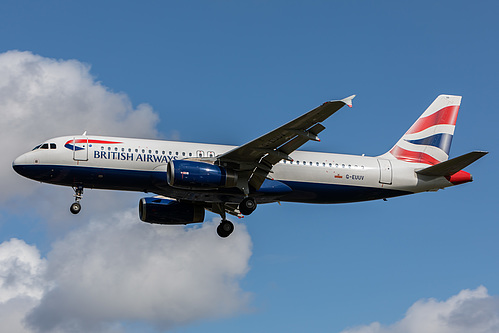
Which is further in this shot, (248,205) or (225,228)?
(225,228)

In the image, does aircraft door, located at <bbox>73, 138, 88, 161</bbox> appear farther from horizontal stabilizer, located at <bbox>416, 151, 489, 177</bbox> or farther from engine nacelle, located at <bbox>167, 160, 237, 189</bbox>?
horizontal stabilizer, located at <bbox>416, 151, 489, 177</bbox>

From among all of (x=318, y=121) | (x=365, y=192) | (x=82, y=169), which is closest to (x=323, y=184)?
(x=365, y=192)

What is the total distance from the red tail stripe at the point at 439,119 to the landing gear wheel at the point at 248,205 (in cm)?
1182

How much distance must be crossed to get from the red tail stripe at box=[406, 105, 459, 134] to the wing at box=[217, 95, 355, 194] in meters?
11.4

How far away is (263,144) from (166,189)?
17.7 ft

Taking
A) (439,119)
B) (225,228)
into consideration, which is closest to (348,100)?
(225,228)

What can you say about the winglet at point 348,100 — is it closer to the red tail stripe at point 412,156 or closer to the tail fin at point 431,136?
the tail fin at point 431,136

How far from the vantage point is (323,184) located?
38031 mm

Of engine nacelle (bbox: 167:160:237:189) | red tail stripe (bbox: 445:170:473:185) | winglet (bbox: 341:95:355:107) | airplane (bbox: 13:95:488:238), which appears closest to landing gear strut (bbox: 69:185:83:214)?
airplane (bbox: 13:95:488:238)

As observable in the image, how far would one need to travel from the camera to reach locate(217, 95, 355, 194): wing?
106ft

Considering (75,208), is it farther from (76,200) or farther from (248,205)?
(248,205)

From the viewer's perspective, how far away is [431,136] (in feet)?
141

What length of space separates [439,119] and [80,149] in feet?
67.7

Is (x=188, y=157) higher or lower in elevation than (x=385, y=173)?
higher
